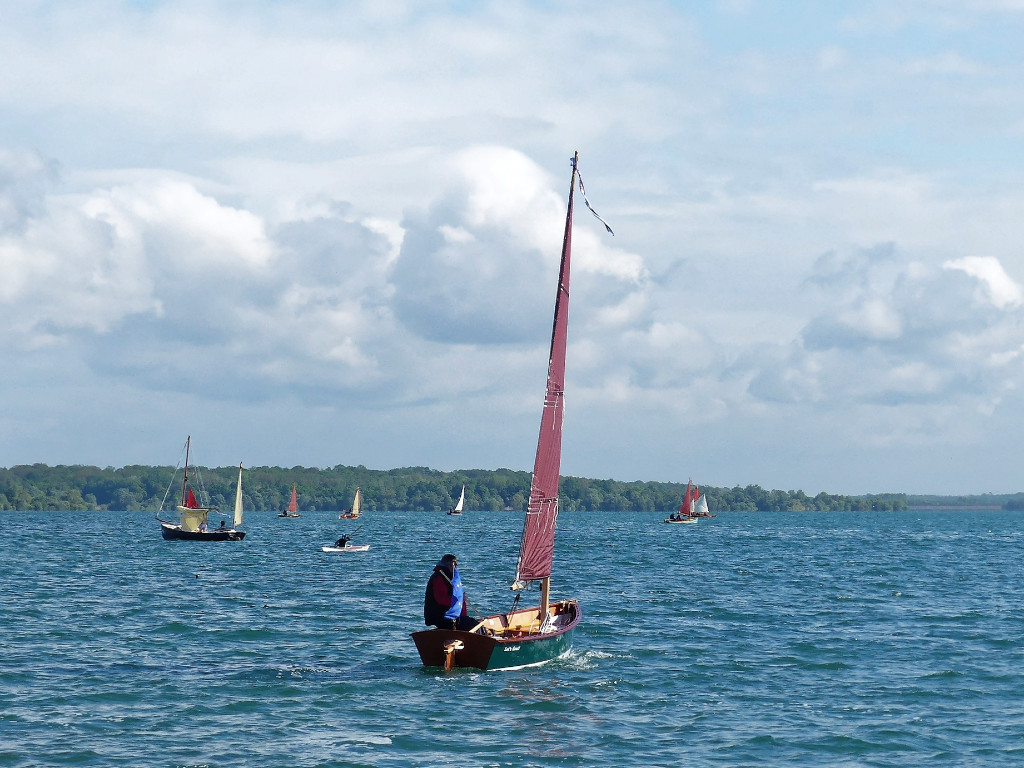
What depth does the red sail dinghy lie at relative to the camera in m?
28.6

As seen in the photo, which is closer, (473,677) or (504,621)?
(473,677)

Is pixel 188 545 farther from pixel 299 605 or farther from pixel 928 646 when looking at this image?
pixel 928 646

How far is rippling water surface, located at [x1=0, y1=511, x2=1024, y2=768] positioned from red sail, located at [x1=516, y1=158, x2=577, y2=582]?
9.83 ft

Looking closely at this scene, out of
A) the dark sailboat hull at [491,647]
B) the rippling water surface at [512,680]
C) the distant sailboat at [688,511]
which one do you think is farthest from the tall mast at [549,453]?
the distant sailboat at [688,511]

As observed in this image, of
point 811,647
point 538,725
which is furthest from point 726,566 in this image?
point 538,725

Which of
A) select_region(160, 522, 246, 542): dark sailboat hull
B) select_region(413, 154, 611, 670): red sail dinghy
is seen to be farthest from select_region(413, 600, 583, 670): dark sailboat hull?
select_region(160, 522, 246, 542): dark sailboat hull

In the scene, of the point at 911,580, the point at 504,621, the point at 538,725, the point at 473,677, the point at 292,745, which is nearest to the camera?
the point at 292,745

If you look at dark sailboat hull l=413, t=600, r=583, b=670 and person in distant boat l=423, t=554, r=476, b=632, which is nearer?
dark sailboat hull l=413, t=600, r=583, b=670

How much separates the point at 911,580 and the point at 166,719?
5009 centimetres

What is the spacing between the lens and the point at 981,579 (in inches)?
2628

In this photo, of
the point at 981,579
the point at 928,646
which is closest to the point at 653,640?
Answer: the point at 928,646

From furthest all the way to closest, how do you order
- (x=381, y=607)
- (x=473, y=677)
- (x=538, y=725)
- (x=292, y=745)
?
(x=381, y=607) < (x=473, y=677) < (x=538, y=725) < (x=292, y=745)

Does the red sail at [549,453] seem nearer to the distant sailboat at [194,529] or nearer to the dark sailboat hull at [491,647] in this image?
the dark sailboat hull at [491,647]

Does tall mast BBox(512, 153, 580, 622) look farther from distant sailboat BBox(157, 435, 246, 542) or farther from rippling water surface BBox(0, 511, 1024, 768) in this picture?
distant sailboat BBox(157, 435, 246, 542)
